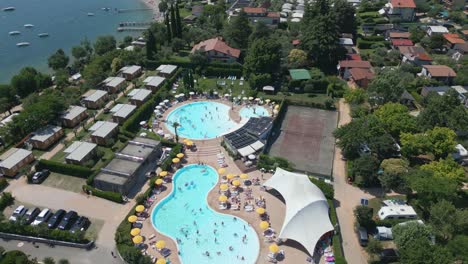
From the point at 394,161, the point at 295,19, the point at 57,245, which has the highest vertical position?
the point at 295,19

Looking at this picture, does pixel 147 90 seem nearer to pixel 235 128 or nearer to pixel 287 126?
pixel 235 128

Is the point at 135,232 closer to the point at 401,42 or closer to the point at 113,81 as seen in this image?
the point at 113,81

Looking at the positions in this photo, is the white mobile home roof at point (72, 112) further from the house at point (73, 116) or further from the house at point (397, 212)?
the house at point (397, 212)

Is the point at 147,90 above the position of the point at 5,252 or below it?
above

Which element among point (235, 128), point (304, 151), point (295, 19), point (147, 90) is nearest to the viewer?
point (304, 151)

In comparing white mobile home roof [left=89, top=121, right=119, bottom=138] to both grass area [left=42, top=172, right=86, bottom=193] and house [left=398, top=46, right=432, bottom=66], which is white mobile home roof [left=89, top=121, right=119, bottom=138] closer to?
grass area [left=42, top=172, right=86, bottom=193]

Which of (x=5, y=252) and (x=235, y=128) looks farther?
(x=235, y=128)

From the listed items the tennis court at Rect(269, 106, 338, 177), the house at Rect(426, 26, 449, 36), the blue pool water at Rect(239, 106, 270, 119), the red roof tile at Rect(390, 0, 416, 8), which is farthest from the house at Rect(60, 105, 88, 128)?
the red roof tile at Rect(390, 0, 416, 8)

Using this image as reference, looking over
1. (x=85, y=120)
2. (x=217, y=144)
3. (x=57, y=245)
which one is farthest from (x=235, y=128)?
(x=57, y=245)
